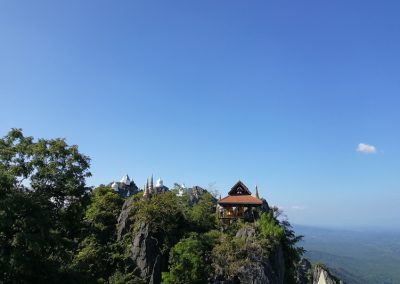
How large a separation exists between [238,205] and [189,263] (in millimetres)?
7110

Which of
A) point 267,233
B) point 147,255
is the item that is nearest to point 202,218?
point 267,233

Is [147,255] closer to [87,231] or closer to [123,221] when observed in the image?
[123,221]

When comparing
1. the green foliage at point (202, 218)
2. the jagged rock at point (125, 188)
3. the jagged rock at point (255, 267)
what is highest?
the jagged rock at point (125, 188)

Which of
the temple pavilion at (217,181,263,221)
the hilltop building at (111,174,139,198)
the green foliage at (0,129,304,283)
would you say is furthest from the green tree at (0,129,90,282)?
the hilltop building at (111,174,139,198)

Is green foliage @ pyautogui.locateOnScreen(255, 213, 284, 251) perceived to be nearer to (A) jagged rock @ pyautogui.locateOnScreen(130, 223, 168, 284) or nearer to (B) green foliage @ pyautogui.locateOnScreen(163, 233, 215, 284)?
(B) green foliage @ pyautogui.locateOnScreen(163, 233, 215, 284)

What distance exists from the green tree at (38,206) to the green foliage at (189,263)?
5443mm

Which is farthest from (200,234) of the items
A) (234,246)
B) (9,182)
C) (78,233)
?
(9,182)

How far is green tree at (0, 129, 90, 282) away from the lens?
1534cm

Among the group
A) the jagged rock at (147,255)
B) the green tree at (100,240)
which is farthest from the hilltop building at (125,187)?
the jagged rock at (147,255)

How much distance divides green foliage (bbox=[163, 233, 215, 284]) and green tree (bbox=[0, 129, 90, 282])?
5.44 meters

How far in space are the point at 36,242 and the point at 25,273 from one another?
1.74 m

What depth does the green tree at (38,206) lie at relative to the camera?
604 inches

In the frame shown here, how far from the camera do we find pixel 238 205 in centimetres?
2717

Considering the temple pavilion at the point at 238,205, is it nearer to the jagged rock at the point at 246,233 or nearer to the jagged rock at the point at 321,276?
the jagged rock at the point at 246,233
